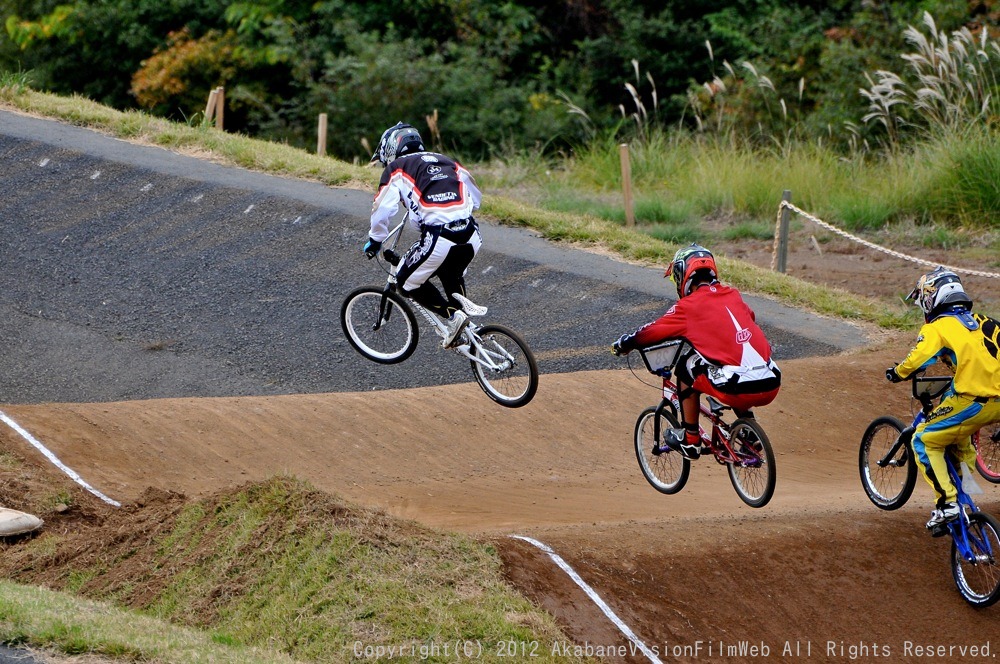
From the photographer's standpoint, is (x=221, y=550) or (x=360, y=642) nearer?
(x=360, y=642)

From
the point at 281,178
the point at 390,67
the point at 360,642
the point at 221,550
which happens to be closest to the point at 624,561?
the point at 360,642

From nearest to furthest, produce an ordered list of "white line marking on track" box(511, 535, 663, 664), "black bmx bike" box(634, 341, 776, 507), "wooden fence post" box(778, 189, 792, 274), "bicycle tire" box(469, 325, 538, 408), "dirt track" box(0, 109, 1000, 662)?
"white line marking on track" box(511, 535, 663, 664) < "dirt track" box(0, 109, 1000, 662) < "black bmx bike" box(634, 341, 776, 507) < "bicycle tire" box(469, 325, 538, 408) < "wooden fence post" box(778, 189, 792, 274)

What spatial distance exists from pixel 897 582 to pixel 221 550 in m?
5.00

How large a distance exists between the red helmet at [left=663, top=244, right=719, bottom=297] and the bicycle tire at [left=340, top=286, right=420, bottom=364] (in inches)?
111

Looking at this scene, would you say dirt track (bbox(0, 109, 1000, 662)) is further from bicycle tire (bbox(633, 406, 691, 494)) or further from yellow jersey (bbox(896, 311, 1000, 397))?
yellow jersey (bbox(896, 311, 1000, 397))

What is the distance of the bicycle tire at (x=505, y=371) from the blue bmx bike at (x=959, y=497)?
114 inches

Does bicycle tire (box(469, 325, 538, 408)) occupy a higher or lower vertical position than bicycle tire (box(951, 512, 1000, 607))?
Answer: higher

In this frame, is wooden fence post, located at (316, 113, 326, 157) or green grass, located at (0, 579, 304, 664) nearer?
green grass, located at (0, 579, 304, 664)

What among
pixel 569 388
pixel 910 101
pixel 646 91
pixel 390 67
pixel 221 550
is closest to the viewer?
pixel 221 550

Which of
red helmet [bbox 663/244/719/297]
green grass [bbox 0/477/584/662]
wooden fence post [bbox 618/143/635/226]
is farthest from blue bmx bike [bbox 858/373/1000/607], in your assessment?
wooden fence post [bbox 618/143/635/226]

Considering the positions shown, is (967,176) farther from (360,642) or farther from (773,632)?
(360,642)

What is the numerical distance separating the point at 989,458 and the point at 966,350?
2.46 m

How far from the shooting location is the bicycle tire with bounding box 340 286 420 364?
10594 mm

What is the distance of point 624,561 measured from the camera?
26.2 feet
